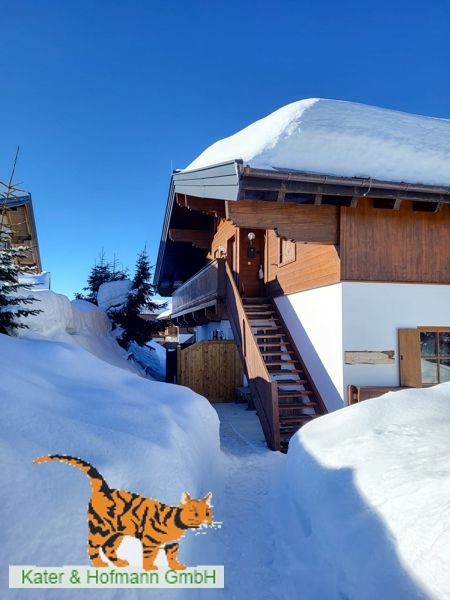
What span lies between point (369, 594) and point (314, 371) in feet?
20.3

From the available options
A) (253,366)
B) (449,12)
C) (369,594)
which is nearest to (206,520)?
(369,594)

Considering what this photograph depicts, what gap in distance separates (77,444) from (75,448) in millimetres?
49

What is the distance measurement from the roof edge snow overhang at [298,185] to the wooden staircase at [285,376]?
3.28 meters

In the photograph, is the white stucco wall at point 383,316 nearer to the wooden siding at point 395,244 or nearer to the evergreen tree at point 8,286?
the wooden siding at point 395,244

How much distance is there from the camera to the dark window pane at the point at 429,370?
805 centimetres

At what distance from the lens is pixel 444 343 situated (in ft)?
26.8

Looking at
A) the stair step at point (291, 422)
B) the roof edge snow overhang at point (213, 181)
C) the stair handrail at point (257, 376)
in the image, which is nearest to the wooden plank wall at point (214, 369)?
the stair handrail at point (257, 376)

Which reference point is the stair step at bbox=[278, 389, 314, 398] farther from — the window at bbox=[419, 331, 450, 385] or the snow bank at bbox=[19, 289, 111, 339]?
the snow bank at bbox=[19, 289, 111, 339]

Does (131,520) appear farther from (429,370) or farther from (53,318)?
(53,318)

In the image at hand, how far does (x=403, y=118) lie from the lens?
31.3 feet

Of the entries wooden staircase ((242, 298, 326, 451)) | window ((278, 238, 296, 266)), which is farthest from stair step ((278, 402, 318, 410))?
window ((278, 238, 296, 266))

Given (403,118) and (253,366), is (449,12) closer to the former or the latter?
(403,118)

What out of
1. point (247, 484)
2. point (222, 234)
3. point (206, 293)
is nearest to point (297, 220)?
point (247, 484)

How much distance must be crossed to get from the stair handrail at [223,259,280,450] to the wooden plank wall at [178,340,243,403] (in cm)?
265
